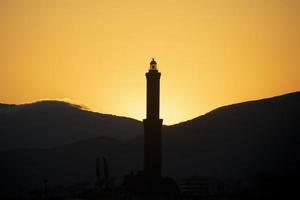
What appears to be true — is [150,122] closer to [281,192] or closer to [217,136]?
[281,192]

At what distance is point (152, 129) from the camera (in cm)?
7562

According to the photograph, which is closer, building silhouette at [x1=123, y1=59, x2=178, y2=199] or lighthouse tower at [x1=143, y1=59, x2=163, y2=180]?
building silhouette at [x1=123, y1=59, x2=178, y2=199]

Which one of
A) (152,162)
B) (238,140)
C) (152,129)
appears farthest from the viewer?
(238,140)

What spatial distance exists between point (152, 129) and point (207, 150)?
338 ft

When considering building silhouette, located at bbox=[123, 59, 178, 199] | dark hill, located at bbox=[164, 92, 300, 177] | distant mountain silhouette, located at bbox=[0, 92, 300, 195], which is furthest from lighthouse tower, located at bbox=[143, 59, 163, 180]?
distant mountain silhouette, located at bbox=[0, 92, 300, 195]

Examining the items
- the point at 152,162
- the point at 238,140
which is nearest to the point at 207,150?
the point at 238,140

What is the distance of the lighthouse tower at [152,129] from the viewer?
7450 cm

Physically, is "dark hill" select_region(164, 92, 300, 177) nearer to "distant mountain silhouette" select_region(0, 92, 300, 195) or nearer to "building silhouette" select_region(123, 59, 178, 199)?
"distant mountain silhouette" select_region(0, 92, 300, 195)

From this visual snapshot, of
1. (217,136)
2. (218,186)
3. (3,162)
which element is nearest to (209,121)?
(217,136)

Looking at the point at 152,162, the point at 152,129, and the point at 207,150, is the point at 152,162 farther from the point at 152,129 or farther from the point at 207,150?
the point at 207,150

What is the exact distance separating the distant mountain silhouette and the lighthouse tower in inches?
3008

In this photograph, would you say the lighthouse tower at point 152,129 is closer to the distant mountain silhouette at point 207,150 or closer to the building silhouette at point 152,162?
the building silhouette at point 152,162

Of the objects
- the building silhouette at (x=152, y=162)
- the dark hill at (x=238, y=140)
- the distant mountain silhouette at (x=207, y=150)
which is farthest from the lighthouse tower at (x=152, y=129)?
the distant mountain silhouette at (x=207, y=150)

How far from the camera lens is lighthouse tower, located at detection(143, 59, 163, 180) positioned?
7450 centimetres
